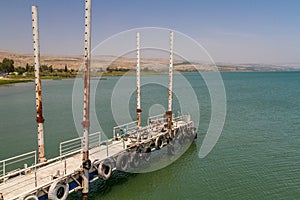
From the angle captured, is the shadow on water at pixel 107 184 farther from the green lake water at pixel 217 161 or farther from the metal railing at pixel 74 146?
the metal railing at pixel 74 146

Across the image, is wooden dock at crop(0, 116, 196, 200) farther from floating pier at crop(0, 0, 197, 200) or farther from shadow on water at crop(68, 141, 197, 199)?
shadow on water at crop(68, 141, 197, 199)

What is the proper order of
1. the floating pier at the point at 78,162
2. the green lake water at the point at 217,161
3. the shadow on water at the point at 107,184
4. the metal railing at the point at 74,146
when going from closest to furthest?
1. the floating pier at the point at 78,162
2. the shadow on water at the point at 107,184
3. the metal railing at the point at 74,146
4. the green lake water at the point at 217,161

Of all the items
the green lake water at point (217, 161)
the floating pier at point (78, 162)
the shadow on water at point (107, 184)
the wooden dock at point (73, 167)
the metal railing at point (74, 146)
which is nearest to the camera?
the wooden dock at point (73, 167)

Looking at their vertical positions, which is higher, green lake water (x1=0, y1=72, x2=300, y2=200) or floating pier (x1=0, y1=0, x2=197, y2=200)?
floating pier (x1=0, y1=0, x2=197, y2=200)

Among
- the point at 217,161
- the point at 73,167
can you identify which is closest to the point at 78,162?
the point at 73,167

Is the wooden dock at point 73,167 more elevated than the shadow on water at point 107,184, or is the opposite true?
the wooden dock at point 73,167

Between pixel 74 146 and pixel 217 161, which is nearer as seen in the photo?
pixel 74 146

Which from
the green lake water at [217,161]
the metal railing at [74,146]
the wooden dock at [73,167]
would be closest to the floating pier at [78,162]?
the wooden dock at [73,167]

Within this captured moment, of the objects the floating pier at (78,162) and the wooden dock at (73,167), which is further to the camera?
the floating pier at (78,162)

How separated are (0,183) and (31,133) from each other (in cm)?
1708

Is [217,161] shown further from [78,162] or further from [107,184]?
[78,162]

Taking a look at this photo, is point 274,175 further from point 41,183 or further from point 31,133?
point 31,133

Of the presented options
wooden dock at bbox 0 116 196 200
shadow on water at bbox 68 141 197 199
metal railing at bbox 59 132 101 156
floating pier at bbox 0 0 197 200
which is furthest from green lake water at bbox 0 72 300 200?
wooden dock at bbox 0 116 196 200

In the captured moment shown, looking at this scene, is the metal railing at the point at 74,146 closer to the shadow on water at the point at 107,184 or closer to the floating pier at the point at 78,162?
the floating pier at the point at 78,162
